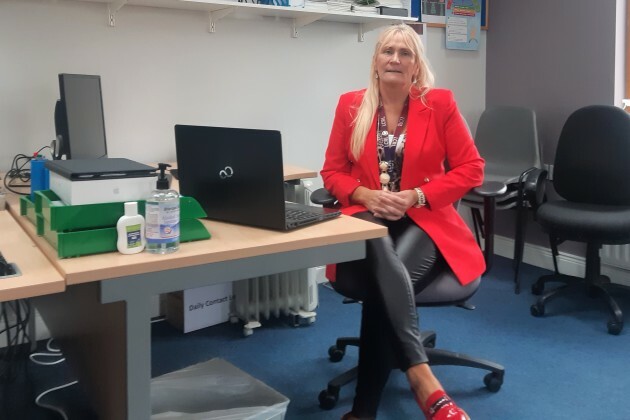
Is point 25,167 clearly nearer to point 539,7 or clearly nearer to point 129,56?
point 129,56

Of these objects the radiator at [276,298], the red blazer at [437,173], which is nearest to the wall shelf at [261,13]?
the red blazer at [437,173]

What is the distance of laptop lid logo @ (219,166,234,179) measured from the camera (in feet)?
4.88

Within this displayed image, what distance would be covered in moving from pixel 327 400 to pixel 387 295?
544 millimetres

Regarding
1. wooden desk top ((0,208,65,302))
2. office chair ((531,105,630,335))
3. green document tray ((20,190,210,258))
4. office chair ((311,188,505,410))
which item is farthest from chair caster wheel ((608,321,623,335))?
wooden desk top ((0,208,65,302))

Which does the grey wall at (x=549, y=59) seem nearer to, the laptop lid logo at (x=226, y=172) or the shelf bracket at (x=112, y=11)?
the shelf bracket at (x=112, y=11)

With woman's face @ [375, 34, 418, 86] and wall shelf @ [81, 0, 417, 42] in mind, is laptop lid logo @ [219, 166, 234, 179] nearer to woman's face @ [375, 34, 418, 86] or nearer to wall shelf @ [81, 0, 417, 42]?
woman's face @ [375, 34, 418, 86]

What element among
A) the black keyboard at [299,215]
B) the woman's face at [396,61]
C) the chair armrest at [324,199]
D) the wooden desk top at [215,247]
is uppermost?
the woman's face at [396,61]

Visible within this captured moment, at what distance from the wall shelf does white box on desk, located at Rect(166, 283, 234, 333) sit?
1.22m

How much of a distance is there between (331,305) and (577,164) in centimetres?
142

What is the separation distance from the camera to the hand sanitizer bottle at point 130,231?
1264 millimetres

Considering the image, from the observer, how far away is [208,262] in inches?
51.4

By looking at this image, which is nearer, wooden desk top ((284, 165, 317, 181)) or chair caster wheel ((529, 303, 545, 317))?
wooden desk top ((284, 165, 317, 181))

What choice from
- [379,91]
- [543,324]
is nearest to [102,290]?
[379,91]

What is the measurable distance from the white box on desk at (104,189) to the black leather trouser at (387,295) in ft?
2.29
